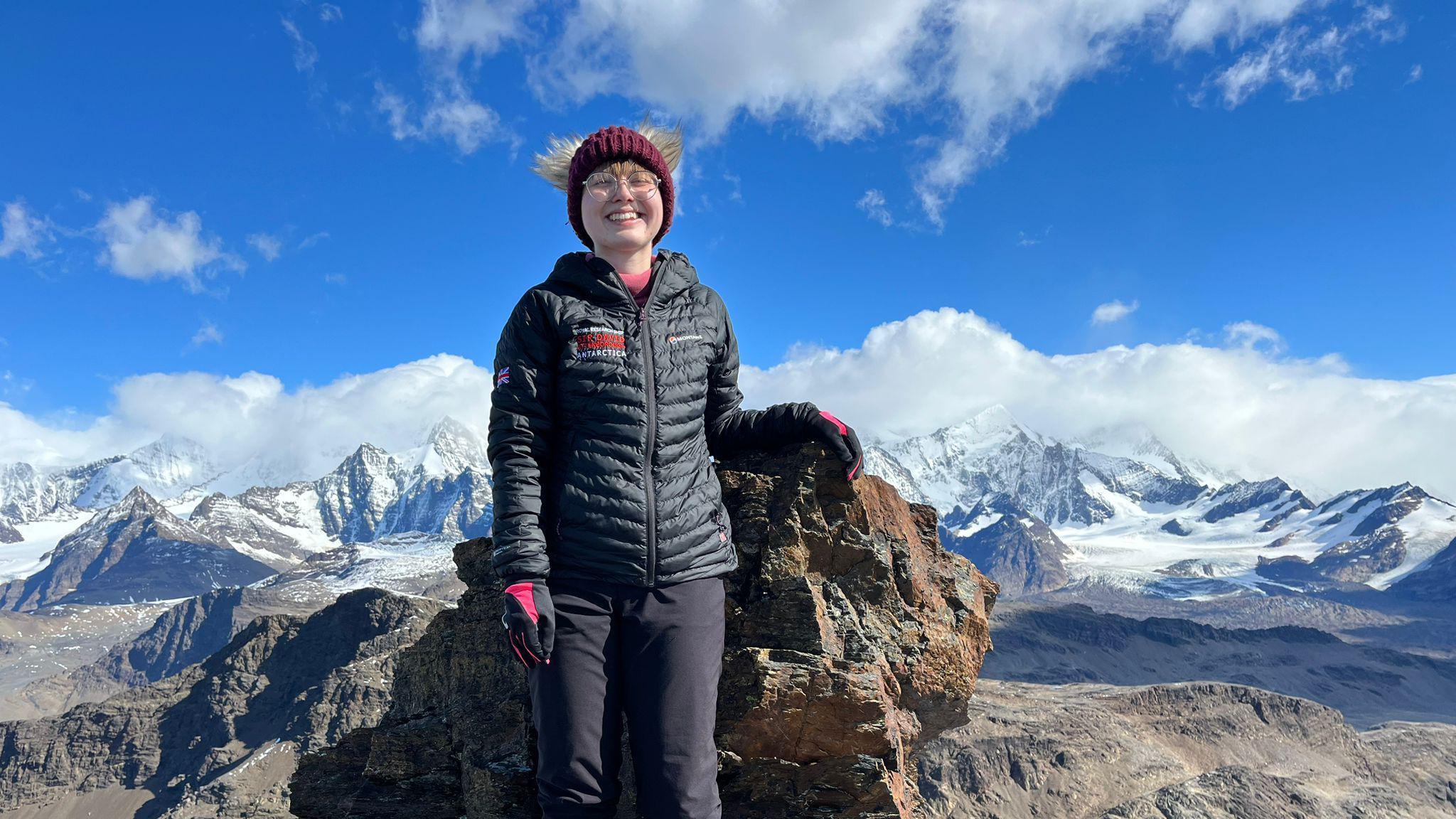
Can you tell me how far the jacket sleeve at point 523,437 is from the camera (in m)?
5.00

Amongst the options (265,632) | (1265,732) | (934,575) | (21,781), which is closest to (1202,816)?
(1265,732)

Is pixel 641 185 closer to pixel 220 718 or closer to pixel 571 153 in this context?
pixel 571 153

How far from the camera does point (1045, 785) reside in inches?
3858

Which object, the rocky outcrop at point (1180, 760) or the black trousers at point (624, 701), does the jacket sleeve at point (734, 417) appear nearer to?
the black trousers at point (624, 701)

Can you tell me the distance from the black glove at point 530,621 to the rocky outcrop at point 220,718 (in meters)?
84.6

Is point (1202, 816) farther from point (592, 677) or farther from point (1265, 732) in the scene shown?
point (592, 677)

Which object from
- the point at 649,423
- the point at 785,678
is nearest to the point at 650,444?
the point at 649,423

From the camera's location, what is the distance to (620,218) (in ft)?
19.3

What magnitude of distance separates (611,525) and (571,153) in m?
2.76

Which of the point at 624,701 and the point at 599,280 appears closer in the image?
the point at 624,701

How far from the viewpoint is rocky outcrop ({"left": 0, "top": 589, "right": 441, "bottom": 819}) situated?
84.8 m

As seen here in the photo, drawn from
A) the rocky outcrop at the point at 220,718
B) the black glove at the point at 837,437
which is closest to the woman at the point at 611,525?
the black glove at the point at 837,437

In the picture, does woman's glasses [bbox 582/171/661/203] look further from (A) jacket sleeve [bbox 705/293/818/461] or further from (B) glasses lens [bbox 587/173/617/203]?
(A) jacket sleeve [bbox 705/293/818/461]

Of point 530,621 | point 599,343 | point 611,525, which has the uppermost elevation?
point 599,343
